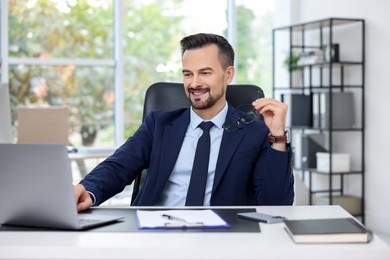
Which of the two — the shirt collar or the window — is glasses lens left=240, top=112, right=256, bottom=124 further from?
the window

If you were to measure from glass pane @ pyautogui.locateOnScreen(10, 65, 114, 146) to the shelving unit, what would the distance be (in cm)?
154

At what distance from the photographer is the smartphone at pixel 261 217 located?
5.42 ft

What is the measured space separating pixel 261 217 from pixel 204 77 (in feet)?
2.78

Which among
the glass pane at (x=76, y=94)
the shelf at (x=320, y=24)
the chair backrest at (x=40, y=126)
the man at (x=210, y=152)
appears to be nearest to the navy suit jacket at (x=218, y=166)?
the man at (x=210, y=152)

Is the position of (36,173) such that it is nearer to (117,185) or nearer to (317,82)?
(117,185)

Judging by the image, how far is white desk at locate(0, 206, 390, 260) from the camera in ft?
4.48

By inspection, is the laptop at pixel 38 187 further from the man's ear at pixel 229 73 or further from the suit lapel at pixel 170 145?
the man's ear at pixel 229 73

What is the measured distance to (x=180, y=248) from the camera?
4.51 feet

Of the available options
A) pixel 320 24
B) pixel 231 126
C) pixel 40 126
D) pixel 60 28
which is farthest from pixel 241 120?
pixel 60 28

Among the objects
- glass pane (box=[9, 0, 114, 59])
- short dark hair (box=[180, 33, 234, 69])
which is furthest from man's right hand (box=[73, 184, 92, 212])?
glass pane (box=[9, 0, 114, 59])

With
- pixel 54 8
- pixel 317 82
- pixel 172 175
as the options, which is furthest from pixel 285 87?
pixel 172 175

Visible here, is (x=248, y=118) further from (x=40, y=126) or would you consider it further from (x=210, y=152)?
(x=40, y=126)

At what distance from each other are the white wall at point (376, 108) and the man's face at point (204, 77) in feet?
8.75

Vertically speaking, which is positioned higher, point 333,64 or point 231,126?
point 333,64
